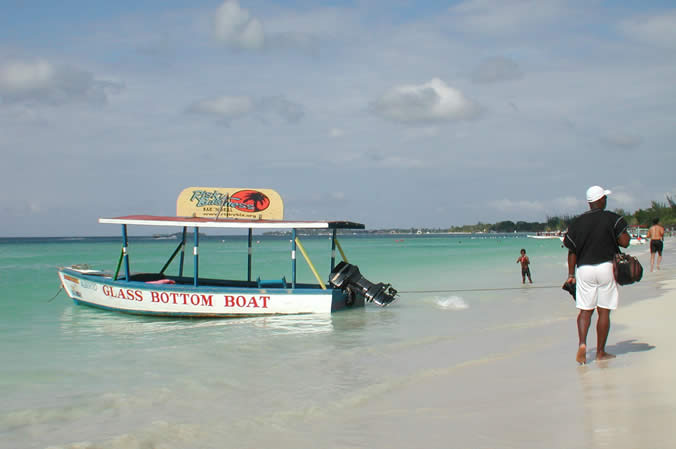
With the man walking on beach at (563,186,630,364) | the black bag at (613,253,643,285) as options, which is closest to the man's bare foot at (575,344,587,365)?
the man walking on beach at (563,186,630,364)

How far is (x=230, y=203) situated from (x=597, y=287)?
29.4 feet

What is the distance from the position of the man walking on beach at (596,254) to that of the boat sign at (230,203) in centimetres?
807

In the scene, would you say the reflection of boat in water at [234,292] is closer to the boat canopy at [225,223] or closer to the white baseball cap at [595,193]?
the boat canopy at [225,223]

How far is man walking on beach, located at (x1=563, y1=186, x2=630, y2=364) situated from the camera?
575cm

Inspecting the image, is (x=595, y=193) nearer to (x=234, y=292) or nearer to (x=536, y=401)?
(x=536, y=401)

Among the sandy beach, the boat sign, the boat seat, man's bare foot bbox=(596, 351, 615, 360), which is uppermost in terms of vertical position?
the boat sign

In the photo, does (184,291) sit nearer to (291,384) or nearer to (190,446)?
(291,384)

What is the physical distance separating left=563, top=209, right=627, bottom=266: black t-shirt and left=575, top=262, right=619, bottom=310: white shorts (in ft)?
0.23

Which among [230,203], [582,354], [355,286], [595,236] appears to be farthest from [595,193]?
[230,203]

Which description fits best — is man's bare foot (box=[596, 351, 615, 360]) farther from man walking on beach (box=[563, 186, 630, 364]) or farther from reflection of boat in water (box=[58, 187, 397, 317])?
reflection of boat in water (box=[58, 187, 397, 317])

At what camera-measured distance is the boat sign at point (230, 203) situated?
13.2 m

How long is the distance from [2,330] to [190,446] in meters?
9.34

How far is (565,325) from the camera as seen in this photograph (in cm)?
977

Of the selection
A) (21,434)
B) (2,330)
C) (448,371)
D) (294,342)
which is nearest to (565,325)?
(448,371)
